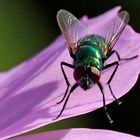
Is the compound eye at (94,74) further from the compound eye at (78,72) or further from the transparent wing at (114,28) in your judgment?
the transparent wing at (114,28)

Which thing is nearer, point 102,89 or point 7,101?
point 102,89

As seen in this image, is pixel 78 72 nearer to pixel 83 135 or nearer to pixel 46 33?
pixel 83 135

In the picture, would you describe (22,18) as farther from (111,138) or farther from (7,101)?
(111,138)

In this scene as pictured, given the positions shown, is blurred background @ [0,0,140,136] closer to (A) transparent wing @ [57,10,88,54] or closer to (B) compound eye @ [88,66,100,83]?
(A) transparent wing @ [57,10,88,54]

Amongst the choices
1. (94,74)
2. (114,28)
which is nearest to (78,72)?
(94,74)

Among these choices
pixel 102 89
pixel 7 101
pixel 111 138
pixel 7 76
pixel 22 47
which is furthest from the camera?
pixel 22 47

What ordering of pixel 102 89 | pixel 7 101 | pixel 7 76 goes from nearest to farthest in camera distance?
1. pixel 102 89
2. pixel 7 101
3. pixel 7 76

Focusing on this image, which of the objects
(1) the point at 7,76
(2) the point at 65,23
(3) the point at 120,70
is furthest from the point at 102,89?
(1) the point at 7,76
